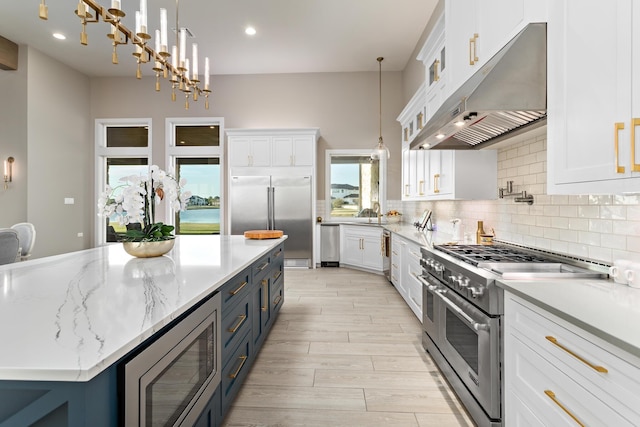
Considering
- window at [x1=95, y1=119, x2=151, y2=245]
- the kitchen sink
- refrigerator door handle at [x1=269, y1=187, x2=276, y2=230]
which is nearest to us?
the kitchen sink

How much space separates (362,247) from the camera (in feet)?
18.6

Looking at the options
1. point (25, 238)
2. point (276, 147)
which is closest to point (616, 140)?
point (25, 238)

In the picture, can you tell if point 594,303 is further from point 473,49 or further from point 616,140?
point 473,49

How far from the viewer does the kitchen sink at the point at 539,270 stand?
1.55 meters

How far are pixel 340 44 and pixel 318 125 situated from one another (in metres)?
1.55

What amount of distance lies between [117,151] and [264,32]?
161 inches

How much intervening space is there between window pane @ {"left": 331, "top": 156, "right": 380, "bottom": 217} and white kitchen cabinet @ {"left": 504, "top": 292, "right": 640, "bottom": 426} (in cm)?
499

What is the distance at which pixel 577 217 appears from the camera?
1843 mm

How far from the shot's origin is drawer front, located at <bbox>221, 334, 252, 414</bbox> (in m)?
1.72

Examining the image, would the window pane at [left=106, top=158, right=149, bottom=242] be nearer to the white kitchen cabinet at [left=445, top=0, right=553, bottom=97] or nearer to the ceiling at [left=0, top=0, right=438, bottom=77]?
the ceiling at [left=0, top=0, right=438, bottom=77]

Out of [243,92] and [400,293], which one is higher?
[243,92]

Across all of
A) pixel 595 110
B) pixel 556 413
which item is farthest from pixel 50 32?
pixel 556 413

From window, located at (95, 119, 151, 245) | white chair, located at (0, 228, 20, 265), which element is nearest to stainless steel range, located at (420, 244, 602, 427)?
white chair, located at (0, 228, 20, 265)

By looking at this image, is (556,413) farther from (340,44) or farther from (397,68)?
(397,68)
